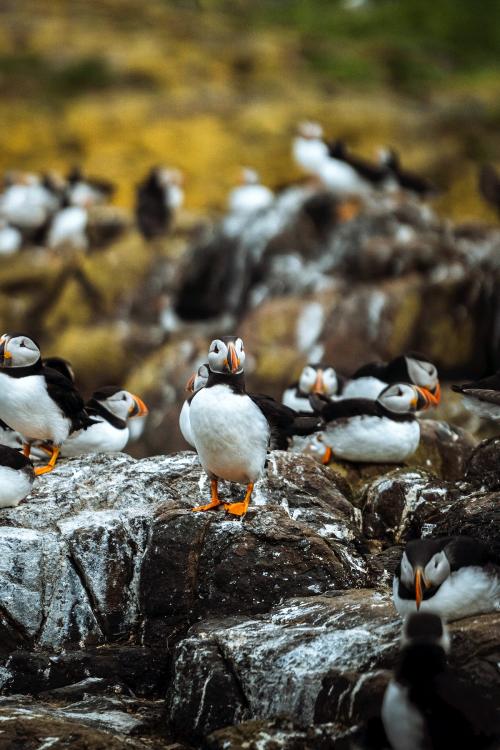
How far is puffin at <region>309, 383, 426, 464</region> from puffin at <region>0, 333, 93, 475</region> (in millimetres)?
1933

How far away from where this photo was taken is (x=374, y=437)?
28.1 ft

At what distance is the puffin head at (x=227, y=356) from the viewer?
6367 mm

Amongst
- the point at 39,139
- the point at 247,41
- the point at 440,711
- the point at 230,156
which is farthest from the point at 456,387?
the point at 247,41

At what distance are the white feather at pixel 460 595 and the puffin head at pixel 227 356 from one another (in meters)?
1.55

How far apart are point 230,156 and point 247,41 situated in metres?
6.61

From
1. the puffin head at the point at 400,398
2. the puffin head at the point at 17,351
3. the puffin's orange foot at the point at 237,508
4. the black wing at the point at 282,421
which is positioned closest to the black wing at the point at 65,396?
the puffin head at the point at 17,351

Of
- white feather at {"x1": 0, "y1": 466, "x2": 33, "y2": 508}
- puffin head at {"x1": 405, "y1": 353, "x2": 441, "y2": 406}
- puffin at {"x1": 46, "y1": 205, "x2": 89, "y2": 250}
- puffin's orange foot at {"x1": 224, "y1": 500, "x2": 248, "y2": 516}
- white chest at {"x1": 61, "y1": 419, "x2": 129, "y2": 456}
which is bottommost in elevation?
puffin at {"x1": 46, "y1": 205, "x2": 89, "y2": 250}

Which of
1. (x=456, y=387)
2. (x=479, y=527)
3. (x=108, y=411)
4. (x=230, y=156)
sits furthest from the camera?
(x=230, y=156)

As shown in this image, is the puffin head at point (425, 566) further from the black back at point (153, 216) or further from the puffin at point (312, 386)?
the black back at point (153, 216)

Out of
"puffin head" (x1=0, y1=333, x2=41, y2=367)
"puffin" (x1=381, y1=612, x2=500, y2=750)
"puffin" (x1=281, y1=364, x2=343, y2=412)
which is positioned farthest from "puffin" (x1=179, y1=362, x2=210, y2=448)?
"puffin" (x1=381, y1=612, x2=500, y2=750)

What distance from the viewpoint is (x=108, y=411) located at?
29.2 feet

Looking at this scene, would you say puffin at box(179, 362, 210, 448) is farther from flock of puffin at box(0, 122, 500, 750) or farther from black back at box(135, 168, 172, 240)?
black back at box(135, 168, 172, 240)

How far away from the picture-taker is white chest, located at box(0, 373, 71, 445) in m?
7.54

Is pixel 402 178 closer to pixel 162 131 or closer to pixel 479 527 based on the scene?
pixel 162 131
